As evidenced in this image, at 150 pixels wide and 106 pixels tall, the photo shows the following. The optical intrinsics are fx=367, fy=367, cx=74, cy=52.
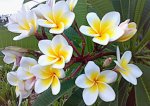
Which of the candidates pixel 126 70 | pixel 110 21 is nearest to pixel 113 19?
pixel 110 21

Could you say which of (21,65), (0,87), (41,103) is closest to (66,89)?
(41,103)

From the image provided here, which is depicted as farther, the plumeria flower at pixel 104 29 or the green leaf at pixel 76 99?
the green leaf at pixel 76 99

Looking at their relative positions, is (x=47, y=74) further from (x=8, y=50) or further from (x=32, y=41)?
(x=32, y=41)

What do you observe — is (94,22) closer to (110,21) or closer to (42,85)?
(110,21)

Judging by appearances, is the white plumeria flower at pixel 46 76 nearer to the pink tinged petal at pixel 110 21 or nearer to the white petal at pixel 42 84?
the white petal at pixel 42 84

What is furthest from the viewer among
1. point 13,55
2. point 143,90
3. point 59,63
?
point 143,90

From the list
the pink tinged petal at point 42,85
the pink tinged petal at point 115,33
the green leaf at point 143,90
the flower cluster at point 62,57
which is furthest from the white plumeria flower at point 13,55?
the green leaf at point 143,90
